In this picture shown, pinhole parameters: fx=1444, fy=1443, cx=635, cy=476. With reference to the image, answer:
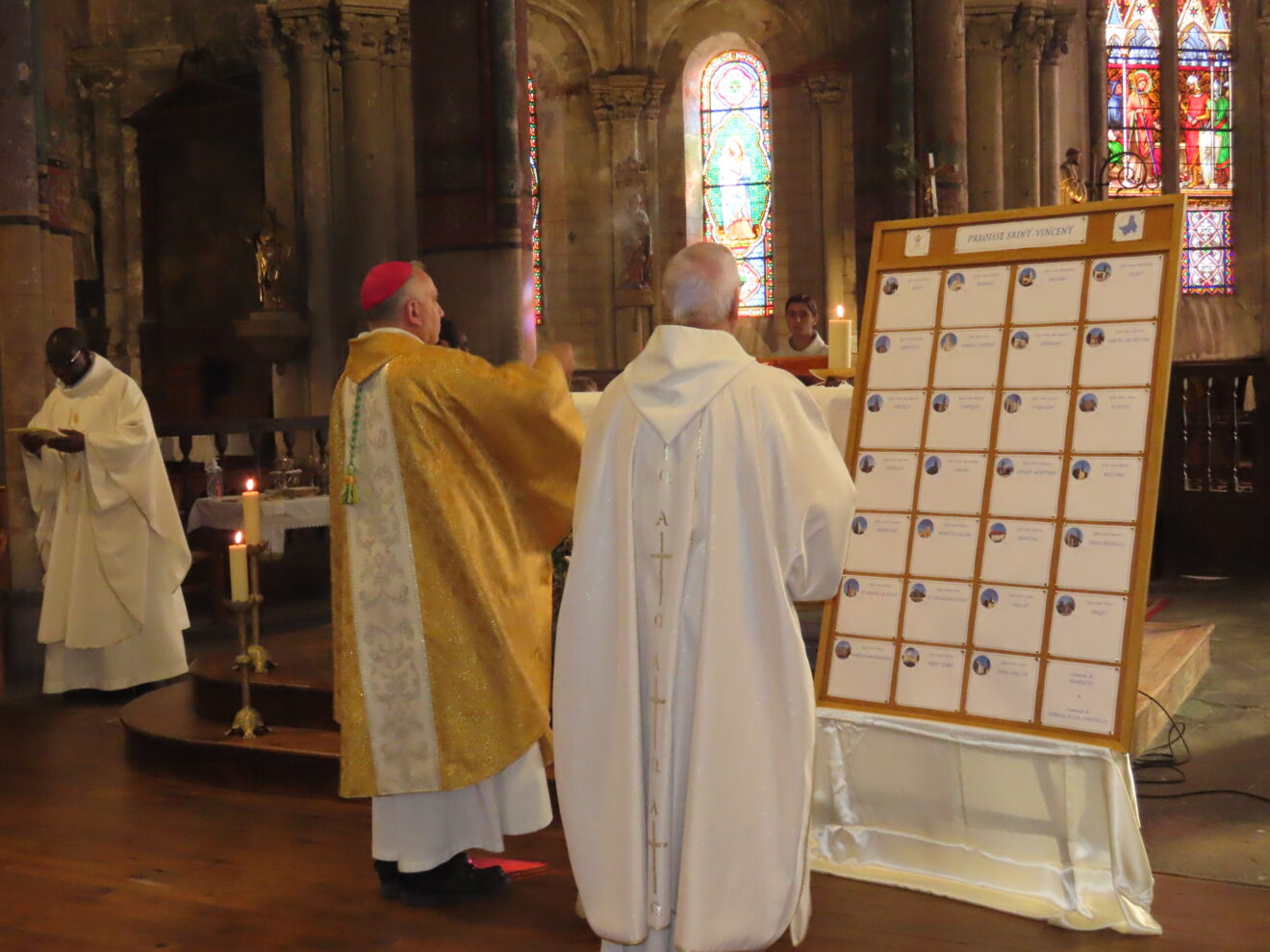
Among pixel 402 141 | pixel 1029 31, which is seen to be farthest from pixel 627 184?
pixel 1029 31

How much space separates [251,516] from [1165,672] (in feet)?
11.6

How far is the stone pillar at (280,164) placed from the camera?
1433cm

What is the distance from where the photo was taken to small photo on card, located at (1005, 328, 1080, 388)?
12.8 feet

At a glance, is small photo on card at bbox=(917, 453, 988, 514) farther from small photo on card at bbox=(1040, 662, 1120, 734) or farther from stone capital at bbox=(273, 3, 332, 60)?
stone capital at bbox=(273, 3, 332, 60)

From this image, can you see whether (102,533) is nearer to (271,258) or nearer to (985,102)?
(271,258)

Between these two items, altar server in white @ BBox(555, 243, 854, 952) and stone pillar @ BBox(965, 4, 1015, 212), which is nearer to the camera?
altar server in white @ BBox(555, 243, 854, 952)

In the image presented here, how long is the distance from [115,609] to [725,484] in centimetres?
467

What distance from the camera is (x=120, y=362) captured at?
1593 centimetres

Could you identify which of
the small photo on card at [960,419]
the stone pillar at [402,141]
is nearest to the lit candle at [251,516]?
the small photo on card at [960,419]

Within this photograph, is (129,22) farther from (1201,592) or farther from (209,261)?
(1201,592)

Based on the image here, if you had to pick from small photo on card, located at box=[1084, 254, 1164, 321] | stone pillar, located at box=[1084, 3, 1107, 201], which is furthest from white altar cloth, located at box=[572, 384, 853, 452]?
stone pillar, located at box=[1084, 3, 1107, 201]

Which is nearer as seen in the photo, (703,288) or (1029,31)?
(703,288)

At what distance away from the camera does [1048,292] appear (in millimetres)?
3953

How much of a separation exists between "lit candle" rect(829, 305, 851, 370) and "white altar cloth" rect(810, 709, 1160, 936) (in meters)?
1.14
